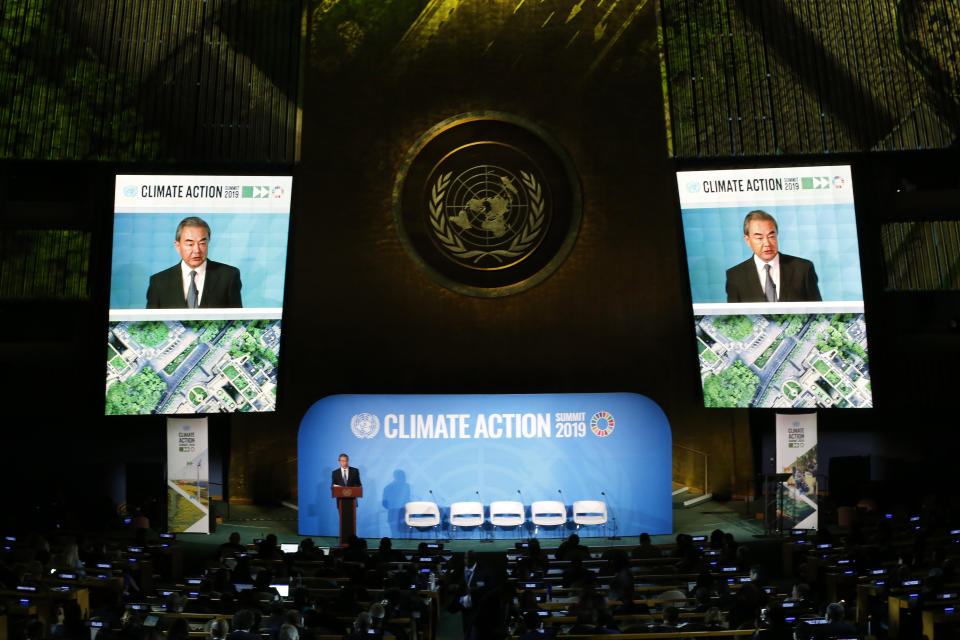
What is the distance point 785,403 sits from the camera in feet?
54.4

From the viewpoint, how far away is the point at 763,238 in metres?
16.8

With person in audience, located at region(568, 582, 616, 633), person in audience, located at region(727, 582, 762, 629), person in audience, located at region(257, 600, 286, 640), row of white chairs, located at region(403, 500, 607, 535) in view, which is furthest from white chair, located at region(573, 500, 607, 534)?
person in audience, located at region(257, 600, 286, 640)

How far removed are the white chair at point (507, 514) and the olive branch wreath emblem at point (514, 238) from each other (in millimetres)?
4350

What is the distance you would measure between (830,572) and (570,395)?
489cm

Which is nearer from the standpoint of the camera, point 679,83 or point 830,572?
point 830,572

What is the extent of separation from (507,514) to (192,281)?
5.80 metres

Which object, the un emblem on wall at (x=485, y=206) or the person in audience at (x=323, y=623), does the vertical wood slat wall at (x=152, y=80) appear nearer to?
the un emblem on wall at (x=485, y=206)

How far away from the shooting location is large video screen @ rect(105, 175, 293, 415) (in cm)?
1641

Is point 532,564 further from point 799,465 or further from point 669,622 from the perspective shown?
point 799,465

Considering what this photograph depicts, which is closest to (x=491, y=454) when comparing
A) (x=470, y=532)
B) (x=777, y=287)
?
(x=470, y=532)

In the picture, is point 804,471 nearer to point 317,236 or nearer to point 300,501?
point 300,501

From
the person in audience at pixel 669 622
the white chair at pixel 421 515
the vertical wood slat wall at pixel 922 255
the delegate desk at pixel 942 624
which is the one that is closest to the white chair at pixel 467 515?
the white chair at pixel 421 515

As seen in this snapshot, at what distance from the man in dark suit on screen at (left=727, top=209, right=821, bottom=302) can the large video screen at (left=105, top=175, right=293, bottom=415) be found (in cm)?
685

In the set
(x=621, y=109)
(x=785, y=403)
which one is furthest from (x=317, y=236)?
(x=785, y=403)
